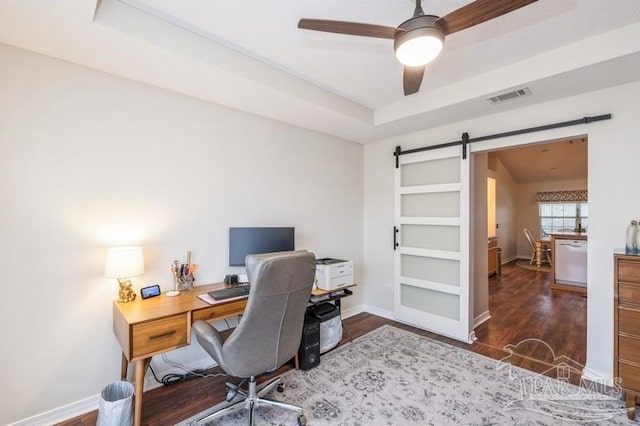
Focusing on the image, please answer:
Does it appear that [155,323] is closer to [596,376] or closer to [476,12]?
[476,12]

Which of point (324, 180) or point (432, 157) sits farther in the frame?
point (324, 180)

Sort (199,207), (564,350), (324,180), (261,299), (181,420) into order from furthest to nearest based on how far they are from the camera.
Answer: (324,180), (564,350), (199,207), (181,420), (261,299)

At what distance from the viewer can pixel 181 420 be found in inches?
77.5

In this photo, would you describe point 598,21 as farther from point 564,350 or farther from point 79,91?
point 79,91

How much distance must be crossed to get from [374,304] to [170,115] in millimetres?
3409

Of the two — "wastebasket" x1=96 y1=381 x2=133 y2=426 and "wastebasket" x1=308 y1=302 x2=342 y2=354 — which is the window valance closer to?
"wastebasket" x1=308 y1=302 x2=342 y2=354

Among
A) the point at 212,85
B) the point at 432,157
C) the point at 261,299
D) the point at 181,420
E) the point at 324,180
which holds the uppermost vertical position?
the point at 212,85

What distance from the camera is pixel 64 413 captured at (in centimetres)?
197

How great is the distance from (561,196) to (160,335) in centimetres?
986

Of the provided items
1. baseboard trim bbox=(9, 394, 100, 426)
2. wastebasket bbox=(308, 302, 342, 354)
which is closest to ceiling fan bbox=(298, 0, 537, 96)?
wastebasket bbox=(308, 302, 342, 354)

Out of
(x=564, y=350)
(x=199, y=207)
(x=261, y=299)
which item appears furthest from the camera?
(x=564, y=350)

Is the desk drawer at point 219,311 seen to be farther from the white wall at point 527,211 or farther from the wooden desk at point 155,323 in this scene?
the white wall at point 527,211

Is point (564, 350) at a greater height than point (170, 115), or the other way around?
point (170, 115)

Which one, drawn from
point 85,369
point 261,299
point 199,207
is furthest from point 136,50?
point 85,369
